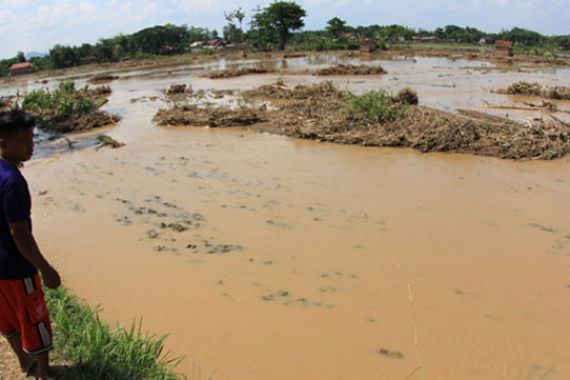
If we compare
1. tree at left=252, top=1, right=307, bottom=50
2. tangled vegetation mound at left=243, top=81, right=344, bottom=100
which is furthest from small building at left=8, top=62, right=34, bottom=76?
tangled vegetation mound at left=243, top=81, right=344, bottom=100

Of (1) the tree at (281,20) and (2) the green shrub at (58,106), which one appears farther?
(1) the tree at (281,20)

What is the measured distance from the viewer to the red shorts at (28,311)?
2557 millimetres

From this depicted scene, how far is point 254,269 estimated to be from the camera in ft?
15.4

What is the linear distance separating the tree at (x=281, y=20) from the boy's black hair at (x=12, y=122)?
55045 millimetres

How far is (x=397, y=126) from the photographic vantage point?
33.0 ft

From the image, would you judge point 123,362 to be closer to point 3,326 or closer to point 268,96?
point 3,326

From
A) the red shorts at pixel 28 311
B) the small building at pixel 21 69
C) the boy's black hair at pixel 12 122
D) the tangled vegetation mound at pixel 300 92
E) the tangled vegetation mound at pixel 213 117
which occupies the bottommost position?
the red shorts at pixel 28 311

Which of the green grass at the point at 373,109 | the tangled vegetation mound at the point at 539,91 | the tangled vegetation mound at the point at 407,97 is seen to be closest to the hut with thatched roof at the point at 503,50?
the tangled vegetation mound at the point at 539,91

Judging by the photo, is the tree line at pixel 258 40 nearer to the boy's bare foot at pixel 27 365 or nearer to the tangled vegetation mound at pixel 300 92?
the tangled vegetation mound at pixel 300 92

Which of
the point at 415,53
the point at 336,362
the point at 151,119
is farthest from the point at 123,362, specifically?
the point at 415,53

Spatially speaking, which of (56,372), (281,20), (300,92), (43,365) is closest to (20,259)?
(43,365)

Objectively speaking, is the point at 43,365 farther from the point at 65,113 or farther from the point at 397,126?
the point at 65,113

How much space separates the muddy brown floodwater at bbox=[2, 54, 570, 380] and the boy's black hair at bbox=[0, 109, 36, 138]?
6.70 ft

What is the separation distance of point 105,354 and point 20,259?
89 centimetres
